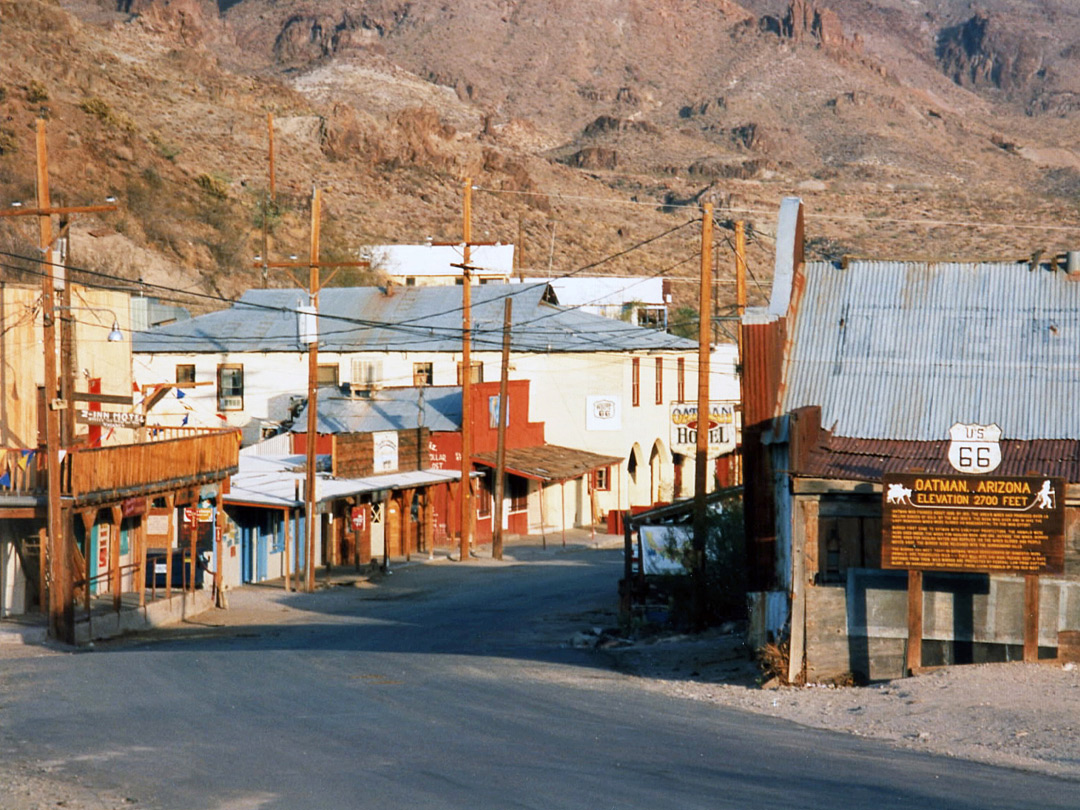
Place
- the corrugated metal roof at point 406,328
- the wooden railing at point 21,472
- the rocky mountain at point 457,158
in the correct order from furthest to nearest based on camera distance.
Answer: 1. the rocky mountain at point 457,158
2. the corrugated metal roof at point 406,328
3. the wooden railing at point 21,472

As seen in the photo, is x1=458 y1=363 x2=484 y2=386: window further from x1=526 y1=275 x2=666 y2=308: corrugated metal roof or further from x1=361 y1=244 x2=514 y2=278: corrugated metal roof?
x1=361 y1=244 x2=514 y2=278: corrugated metal roof

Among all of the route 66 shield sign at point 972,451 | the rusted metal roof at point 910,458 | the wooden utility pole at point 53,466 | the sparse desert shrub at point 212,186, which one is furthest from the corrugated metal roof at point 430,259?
the route 66 shield sign at point 972,451

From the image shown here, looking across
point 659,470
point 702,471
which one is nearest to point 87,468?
point 702,471

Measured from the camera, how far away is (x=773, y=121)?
17075cm

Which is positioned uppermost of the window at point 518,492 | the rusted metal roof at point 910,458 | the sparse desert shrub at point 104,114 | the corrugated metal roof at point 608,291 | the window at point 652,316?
the sparse desert shrub at point 104,114

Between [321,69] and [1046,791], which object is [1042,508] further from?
[321,69]

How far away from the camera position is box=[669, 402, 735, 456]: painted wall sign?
57.4 m

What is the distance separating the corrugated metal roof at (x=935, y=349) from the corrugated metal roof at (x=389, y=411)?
2827 cm

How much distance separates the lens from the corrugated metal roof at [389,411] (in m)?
48.0

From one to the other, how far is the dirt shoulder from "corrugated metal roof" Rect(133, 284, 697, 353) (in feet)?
119

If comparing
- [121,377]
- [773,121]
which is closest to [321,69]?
[773,121]

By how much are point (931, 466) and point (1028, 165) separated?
159156 mm

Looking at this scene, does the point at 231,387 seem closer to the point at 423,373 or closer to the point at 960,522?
the point at 423,373

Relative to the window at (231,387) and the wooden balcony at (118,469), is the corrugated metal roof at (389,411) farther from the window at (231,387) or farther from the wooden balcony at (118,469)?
the wooden balcony at (118,469)
